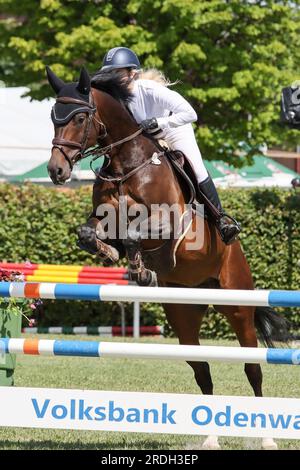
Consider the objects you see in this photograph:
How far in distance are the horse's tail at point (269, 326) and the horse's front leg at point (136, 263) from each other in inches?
54.7

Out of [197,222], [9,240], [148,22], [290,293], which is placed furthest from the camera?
[148,22]

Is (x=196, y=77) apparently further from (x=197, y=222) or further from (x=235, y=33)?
(x=197, y=222)

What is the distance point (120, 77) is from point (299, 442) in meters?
2.66

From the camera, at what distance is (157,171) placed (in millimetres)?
6309

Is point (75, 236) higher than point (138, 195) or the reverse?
the reverse

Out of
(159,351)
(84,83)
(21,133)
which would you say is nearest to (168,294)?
(159,351)

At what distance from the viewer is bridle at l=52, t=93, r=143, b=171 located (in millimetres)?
5848

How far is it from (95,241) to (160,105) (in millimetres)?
1095

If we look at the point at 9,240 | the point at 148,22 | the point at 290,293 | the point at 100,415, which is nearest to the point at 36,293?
the point at 100,415

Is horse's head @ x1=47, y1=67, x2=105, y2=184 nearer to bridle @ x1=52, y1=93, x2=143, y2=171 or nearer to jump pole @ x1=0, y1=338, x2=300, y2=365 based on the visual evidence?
bridle @ x1=52, y1=93, x2=143, y2=171

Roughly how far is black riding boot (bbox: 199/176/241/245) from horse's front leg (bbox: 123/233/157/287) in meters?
0.70

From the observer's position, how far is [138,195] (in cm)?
620

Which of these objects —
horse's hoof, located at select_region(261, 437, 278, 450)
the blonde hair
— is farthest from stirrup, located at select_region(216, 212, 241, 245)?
horse's hoof, located at select_region(261, 437, 278, 450)

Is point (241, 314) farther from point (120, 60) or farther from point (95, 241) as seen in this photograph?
point (120, 60)
